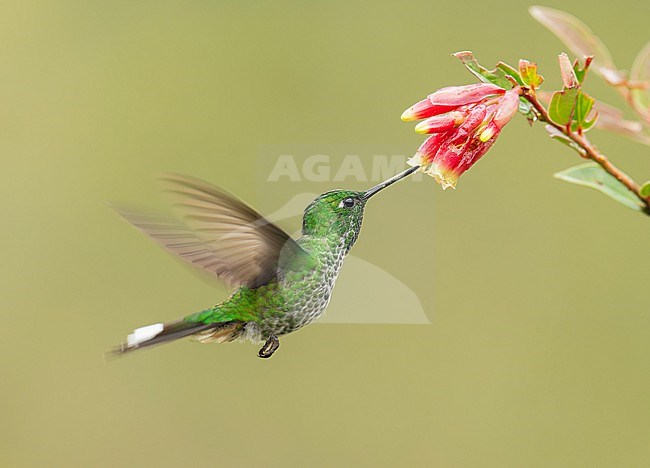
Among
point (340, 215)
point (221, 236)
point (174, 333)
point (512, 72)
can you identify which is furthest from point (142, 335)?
point (512, 72)

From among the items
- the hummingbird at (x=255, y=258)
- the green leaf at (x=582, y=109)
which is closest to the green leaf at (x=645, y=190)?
the green leaf at (x=582, y=109)

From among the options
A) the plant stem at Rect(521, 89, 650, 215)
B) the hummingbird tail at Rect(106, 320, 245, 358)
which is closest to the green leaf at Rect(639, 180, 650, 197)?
the plant stem at Rect(521, 89, 650, 215)

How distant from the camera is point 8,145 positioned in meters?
4.40

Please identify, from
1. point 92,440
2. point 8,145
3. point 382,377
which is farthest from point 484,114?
point 8,145

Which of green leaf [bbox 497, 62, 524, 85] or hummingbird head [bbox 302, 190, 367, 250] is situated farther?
hummingbird head [bbox 302, 190, 367, 250]

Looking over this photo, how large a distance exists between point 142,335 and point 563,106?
2.73 ft

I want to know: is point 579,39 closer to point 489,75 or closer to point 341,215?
point 489,75

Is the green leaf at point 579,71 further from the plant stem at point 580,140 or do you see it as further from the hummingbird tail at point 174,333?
the hummingbird tail at point 174,333

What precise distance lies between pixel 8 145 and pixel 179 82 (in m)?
0.98

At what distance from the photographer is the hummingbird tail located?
1.47 m

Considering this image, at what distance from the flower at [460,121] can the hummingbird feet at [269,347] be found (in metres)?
0.51

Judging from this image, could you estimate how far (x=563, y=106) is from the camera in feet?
3.84

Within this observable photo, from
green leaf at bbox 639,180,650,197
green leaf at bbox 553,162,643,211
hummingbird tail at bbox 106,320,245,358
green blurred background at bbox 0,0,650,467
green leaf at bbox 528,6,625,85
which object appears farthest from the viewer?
green blurred background at bbox 0,0,650,467

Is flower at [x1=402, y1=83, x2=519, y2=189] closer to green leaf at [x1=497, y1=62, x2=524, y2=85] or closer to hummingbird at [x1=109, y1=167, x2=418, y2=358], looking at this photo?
green leaf at [x1=497, y1=62, x2=524, y2=85]
